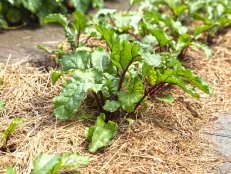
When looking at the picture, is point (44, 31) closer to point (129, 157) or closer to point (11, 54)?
point (11, 54)

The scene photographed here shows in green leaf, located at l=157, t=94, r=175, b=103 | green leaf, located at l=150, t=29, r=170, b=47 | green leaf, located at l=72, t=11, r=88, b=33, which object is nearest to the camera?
green leaf, located at l=157, t=94, r=175, b=103

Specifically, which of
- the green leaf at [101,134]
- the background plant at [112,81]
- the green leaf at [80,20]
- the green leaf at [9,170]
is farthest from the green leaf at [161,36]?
the green leaf at [9,170]

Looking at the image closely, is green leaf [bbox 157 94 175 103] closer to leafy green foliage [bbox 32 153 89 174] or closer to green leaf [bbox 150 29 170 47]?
green leaf [bbox 150 29 170 47]

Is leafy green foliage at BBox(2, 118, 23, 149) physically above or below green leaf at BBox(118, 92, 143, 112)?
below

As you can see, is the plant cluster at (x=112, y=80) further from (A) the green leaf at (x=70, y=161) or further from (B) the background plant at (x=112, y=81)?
(A) the green leaf at (x=70, y=161)

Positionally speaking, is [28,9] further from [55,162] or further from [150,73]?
[55,162]

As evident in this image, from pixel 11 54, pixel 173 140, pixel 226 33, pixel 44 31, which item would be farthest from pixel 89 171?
pixel 226 33

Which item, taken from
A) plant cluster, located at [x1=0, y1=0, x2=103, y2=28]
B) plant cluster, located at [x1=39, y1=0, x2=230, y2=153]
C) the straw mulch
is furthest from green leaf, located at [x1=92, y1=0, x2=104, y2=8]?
the straw mulch
